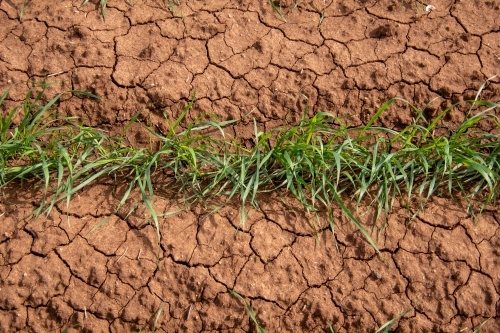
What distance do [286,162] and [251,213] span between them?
1.04 ft

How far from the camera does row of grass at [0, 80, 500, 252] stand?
2.88m

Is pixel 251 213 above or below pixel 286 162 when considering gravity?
below

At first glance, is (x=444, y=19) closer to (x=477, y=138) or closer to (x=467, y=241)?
(x=477, y=138)

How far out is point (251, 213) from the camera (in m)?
2.90

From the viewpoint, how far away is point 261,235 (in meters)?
2.85

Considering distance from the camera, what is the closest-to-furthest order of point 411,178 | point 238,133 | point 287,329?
point 287,329, point 411,178, point 238,133

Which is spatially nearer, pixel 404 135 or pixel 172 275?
pixel 172 275

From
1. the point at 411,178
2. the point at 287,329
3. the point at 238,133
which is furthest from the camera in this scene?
the point at 238,133

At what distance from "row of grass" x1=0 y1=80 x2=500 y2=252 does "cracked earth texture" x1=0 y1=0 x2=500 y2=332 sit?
0.09 m

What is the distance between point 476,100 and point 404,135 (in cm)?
42

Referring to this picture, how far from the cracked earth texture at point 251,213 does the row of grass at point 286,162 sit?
0.09 metres

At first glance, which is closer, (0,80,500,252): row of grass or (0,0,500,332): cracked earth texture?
(0,0,500,332): cracked earth texture

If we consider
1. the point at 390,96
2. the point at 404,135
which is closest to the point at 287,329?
the point at 404,135

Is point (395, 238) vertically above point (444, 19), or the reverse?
point (444, 19)
